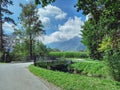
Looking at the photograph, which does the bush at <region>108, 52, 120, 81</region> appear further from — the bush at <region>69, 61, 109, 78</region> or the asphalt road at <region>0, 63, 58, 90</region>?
the asphalt road at <region>0, 63, 58, 90</region>

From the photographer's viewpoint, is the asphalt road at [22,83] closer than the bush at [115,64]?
Yes

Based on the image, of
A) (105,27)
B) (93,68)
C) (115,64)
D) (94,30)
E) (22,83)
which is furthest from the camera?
(94,30)

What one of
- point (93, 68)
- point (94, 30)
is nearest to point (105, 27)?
point (93, 68)

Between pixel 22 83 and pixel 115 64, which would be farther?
pixel 115 64

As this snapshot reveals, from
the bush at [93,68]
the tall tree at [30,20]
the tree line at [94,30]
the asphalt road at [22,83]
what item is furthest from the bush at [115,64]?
the tall tree at [30,20]

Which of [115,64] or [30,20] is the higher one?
[30,20]

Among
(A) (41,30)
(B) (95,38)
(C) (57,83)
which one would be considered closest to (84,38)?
(B) (95,38)

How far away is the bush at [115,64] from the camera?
83.9 ft

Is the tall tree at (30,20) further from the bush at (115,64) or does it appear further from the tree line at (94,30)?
the bush at (115,64)

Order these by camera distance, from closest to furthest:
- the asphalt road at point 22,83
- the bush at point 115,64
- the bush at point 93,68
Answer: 1. the asphalt road at point 22,83
2. the bush at point 115,64
3. the bush at point 93,68

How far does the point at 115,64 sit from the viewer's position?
84.6ft

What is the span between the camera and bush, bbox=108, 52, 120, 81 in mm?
25562

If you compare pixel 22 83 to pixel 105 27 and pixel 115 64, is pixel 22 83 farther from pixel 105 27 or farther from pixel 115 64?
pixel 105 27

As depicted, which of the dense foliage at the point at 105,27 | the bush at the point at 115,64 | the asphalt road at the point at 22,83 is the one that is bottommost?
the asphalt road at the point at 22,83
